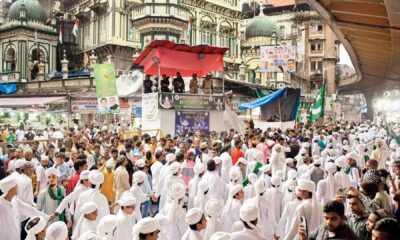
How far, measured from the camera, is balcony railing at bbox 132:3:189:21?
32.2 m

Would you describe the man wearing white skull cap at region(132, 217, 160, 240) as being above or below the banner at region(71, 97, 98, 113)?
below

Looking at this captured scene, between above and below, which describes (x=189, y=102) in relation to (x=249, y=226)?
above

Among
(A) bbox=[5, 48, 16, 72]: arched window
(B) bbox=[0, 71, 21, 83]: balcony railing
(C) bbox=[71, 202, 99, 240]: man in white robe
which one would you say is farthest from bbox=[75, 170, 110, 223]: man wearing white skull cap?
(A) bbox=[5, 48, 16, 72]: arched window

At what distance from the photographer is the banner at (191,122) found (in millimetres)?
17500

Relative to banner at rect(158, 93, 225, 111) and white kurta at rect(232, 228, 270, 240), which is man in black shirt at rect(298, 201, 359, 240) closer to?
white kurta at rect(232, 228, 270, 240)

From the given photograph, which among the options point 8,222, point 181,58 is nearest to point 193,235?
point 8,222

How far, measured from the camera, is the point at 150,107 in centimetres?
1788

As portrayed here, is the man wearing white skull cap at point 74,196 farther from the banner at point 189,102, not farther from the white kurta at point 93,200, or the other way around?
the banner at point 189,102

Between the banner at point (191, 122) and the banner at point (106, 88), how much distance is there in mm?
Answer: 2526

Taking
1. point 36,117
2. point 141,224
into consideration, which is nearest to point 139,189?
point 141,224

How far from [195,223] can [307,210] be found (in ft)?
5.44

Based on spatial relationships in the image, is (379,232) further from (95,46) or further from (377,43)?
(95,46)

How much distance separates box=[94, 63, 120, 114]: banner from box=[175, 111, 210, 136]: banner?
2526 mm

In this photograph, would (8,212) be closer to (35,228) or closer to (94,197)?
(94,197)
